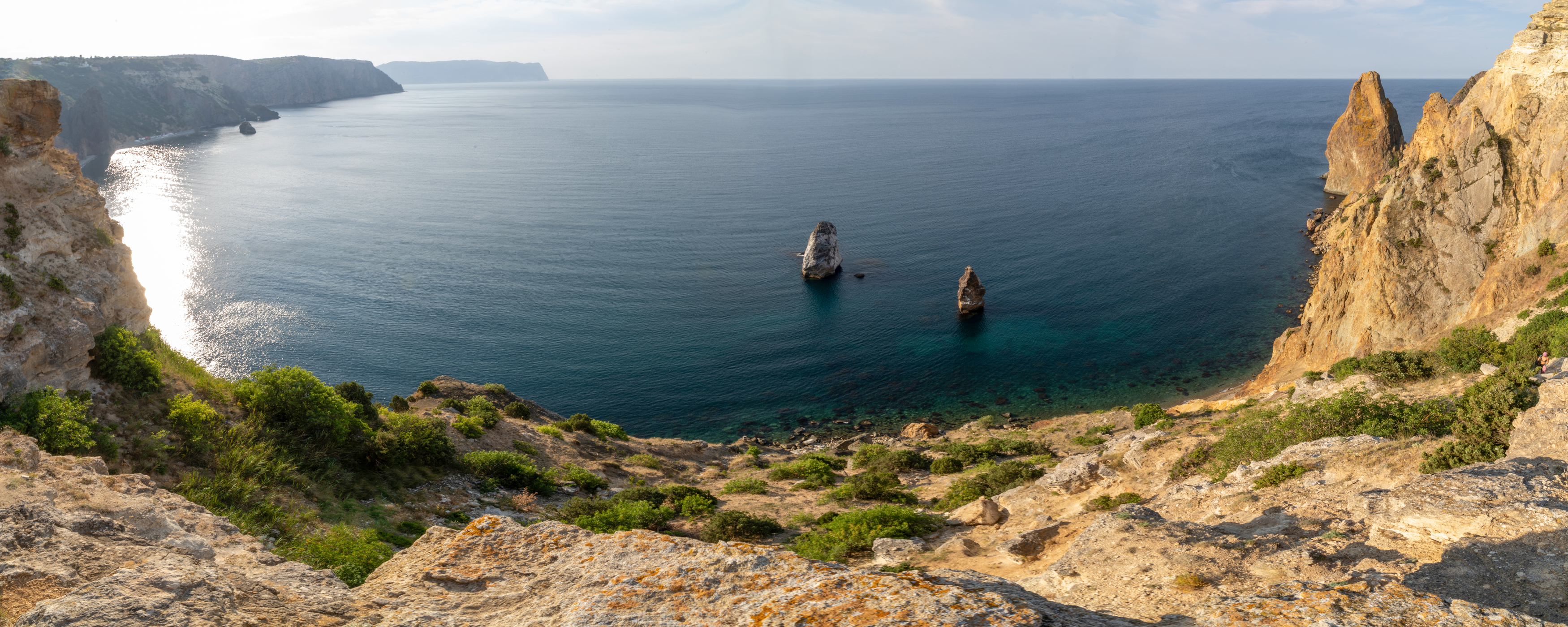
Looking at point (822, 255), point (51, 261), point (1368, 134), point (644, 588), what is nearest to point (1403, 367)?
point (644, 588)

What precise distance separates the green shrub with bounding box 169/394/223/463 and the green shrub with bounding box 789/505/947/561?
17677 mm

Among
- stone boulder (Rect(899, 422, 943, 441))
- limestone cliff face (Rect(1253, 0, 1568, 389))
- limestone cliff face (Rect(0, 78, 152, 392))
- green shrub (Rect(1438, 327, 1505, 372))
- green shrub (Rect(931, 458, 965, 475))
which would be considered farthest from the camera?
stone boulder (Rect(899, 422, 943, 441))

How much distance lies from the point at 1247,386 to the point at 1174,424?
25932 mm

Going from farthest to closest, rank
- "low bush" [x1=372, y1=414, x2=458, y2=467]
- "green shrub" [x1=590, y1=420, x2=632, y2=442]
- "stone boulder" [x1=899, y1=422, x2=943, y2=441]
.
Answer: "stone boulder" [x1=899, y1=422, x2=943, y2=441] → "green shrub" [x1=590, y1=420, x2=632, y2=442] → "low bush" [x1=372, y1=414, x2=458, y2=467]

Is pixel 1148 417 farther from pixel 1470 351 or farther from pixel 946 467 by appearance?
pixel 1470 351

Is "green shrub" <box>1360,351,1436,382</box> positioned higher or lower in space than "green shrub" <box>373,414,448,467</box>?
higher

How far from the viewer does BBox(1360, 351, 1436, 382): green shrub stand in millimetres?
26219

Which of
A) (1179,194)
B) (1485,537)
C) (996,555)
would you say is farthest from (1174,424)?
(1179,194)

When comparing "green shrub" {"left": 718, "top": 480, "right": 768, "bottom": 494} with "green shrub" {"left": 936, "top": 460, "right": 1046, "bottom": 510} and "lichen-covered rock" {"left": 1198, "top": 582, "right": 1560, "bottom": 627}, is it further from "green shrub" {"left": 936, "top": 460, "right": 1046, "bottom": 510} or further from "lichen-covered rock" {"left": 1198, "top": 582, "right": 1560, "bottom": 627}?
"lichen-covered rock" {"left": 1198, "top": 582, "right": 1560, "bottom": 627}

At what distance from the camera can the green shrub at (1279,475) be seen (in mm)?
15250

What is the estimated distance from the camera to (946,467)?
113 ft

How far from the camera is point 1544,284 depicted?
102ft

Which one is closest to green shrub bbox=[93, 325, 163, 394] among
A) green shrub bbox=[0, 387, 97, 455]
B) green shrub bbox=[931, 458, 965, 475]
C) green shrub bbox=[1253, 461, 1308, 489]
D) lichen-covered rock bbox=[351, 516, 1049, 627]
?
green shrub bbox=[0, 387, 97, 455]

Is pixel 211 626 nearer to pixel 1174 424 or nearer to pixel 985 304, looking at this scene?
pixel 1174 424
